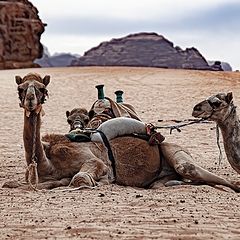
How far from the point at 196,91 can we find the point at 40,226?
2007 centimetres

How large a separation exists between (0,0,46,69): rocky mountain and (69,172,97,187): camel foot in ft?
105

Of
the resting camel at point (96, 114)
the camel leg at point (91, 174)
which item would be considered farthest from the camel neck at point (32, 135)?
the resting camel at point (96, 114)

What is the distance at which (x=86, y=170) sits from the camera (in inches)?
253

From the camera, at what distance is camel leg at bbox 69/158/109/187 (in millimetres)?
6156

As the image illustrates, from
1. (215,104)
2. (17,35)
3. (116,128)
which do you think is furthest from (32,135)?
(17,35)

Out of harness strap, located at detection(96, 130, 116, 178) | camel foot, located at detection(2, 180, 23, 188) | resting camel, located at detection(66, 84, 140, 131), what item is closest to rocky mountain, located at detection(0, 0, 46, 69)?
resting camel, located at detection(66, 84, 140, 131)

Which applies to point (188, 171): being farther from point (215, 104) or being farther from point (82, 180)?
point (82, 180)

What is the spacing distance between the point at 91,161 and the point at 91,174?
0.91 feet

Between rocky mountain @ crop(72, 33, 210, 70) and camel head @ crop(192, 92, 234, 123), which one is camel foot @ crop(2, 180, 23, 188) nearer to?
camel head @ crop(192, 92, 234, 123)

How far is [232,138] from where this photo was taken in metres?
6.79

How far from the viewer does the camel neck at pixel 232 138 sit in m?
6.75

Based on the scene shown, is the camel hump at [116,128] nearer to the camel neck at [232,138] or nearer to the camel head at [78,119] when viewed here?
the camel head at [78,119]

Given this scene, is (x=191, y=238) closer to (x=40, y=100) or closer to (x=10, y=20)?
(x=40, y=100)

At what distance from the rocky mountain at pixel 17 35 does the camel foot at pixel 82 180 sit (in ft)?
105
